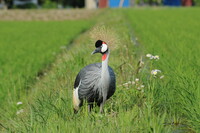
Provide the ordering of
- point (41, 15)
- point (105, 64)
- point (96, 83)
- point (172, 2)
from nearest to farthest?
1. point (105, 64)
2. point (96, 83)
3. point (41, 15)
4. point (172, 2)

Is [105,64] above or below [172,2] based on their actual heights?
above

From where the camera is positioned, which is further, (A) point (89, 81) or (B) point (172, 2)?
(B) point (172, 2)

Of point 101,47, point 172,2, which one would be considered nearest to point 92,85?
point 101,47

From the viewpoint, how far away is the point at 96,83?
3205 millimetres

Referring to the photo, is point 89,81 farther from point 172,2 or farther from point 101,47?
point 172,2

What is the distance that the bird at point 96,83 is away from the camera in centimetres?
312

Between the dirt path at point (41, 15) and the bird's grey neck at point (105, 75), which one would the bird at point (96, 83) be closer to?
the bird's grey neck at point (105, 75)

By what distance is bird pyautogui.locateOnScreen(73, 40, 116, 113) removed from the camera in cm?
312

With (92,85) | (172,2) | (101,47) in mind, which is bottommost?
(172,2)

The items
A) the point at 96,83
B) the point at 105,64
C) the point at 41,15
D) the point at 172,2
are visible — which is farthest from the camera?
the point at 172,2

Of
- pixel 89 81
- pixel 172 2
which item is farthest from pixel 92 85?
pixel 172 2

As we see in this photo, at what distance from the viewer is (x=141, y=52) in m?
7.44

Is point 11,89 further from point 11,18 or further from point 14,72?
point 11,18

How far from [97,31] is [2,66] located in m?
5.44
